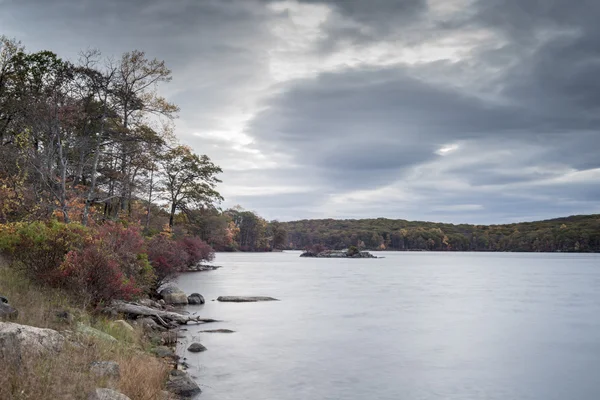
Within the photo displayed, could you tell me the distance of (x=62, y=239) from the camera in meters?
17.4

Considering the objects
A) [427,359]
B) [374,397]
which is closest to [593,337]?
[427,359]

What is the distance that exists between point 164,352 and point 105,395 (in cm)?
763

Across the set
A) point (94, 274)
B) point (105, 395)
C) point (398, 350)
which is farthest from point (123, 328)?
point (398, 350)

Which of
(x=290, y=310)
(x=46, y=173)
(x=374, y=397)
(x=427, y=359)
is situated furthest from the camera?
(x=290, y=310)

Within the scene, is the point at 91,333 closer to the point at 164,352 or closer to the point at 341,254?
the point at 164,352

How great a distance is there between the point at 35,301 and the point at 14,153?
482 inches

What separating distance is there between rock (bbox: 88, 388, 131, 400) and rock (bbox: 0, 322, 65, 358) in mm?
1408

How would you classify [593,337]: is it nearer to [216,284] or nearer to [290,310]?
[290,310]

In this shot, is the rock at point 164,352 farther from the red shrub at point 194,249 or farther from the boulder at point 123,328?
the red shrub at point 194,249

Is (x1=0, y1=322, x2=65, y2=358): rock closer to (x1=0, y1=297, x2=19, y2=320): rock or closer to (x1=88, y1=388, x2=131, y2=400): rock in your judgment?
(x1=88, y1=388, x2=131, y2=400): rock

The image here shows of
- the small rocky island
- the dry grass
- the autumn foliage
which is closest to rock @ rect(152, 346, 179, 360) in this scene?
the dry grass

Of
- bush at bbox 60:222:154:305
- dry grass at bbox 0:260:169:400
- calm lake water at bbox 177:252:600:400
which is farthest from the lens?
bush at bbox 60:222:154:305

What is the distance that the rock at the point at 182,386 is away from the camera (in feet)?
41.1

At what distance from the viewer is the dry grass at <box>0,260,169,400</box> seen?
7707mm
